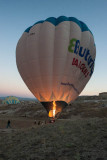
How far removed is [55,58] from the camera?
19109mm

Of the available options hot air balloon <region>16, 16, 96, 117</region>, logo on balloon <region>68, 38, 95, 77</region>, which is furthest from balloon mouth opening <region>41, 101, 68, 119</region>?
logo on balloon <region>68, 38, 95, 77</region>

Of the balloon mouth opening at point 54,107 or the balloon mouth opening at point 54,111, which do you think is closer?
the balloon mouth opening at point 54,107

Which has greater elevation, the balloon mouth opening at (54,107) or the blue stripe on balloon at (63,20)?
the blue stripe on balloon at (63,20)

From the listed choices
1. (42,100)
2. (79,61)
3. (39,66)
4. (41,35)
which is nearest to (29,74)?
(39,66)

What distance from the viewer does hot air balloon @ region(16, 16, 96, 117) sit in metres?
19.1

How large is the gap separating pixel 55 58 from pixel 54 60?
26 centimetres

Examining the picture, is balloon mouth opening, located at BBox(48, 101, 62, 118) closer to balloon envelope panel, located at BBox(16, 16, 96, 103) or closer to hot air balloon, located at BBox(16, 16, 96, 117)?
hot air balloon, located at BBox(16, 16, 96, 117)

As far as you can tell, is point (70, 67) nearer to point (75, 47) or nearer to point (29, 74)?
point (75, 47)

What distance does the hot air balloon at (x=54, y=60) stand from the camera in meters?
19.1

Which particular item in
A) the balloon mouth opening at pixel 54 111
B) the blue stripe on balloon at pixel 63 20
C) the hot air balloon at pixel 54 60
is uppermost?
the blue stripe on balloon at pixel 63 20

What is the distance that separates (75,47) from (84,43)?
1.83 meters

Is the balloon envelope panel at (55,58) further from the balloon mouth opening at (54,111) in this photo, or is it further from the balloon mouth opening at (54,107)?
the balloon mouth opening at (54,111)

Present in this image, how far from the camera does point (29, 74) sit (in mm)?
20094

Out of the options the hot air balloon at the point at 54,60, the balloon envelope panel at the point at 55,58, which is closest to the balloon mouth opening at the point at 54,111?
the hot air balloon at the point at 54,60
